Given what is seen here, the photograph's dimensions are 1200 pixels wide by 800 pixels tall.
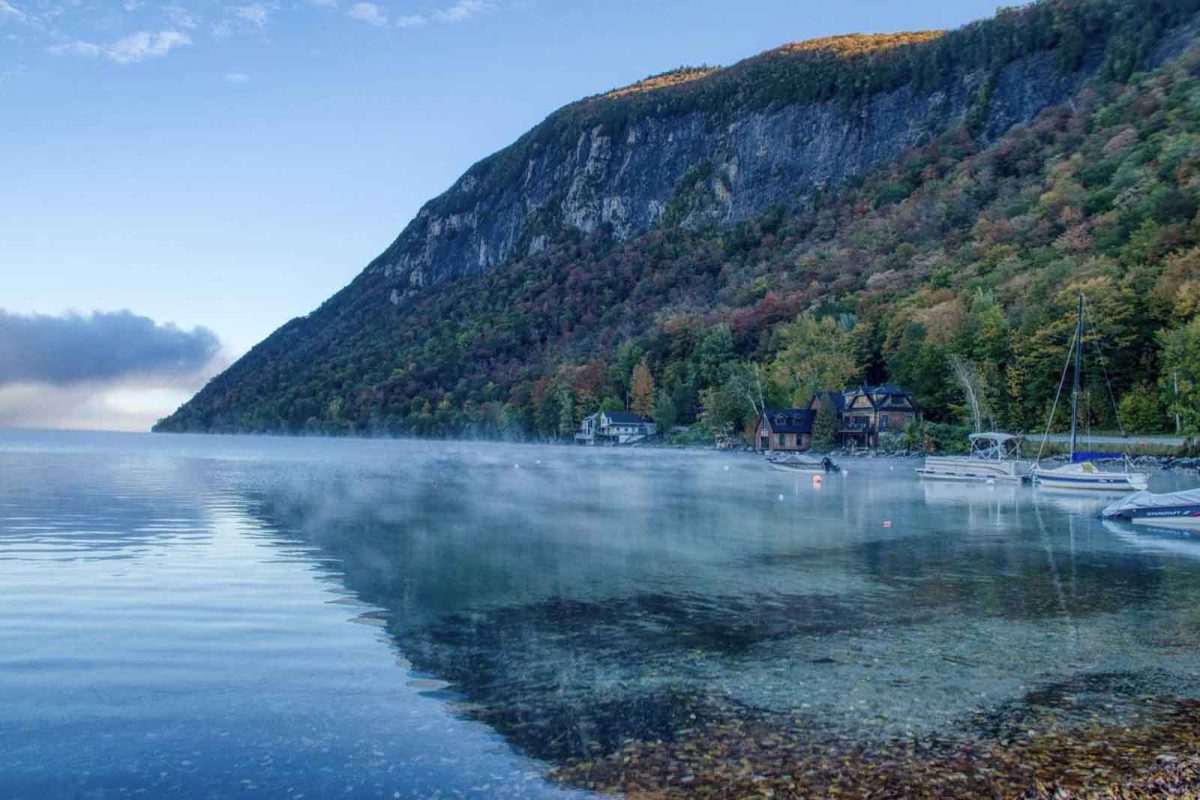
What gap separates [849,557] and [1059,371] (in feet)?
236

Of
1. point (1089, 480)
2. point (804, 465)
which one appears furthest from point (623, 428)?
point (1089, 480)

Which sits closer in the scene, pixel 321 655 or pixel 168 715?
pixel 168 715

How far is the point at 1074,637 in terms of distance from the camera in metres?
15.1

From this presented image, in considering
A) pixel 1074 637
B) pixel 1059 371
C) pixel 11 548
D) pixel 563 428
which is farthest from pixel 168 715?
pixel 563 428

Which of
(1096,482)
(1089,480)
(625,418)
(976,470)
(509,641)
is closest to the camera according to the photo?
(509,641)

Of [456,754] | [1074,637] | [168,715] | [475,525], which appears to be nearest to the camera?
[456,754]

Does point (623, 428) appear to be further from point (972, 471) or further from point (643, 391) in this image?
point (972, 471)

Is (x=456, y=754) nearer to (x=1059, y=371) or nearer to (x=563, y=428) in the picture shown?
(x=1059, y=371)

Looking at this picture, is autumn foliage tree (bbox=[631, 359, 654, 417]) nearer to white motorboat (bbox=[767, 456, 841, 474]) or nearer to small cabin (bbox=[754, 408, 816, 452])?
small cabin (bbox=[754, 408, 816, 452])

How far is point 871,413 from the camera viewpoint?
345ft

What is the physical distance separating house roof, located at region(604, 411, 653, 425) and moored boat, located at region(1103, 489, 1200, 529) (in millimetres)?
124251

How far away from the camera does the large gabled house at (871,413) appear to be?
103m

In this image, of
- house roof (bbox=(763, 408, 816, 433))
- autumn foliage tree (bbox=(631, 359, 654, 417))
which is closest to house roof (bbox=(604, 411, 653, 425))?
autumn foliage tree (bbox=(631, 359, 654, 417))

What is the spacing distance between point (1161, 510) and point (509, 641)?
1225 inches
